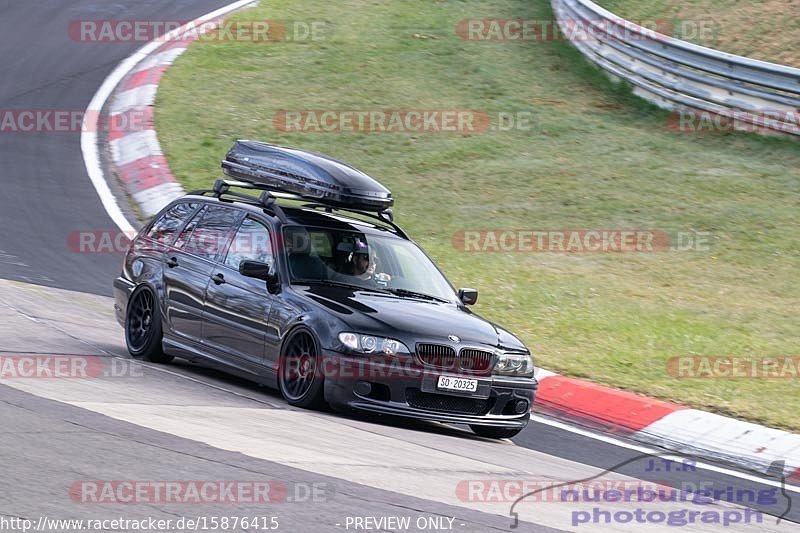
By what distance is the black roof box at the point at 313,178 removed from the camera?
9602 mm

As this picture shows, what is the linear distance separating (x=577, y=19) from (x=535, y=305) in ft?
37.3

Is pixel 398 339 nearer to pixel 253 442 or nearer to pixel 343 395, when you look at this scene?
pixel 343 395

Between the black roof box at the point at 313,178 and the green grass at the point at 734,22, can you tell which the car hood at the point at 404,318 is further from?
the green grass at the point at 734,22

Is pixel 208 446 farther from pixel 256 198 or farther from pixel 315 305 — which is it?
pixel 256 198

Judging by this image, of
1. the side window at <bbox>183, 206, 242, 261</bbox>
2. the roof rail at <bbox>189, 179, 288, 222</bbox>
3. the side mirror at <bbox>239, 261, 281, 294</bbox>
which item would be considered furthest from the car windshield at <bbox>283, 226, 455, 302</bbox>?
the side window at <bbox>183, 206, 242, 261</bbox>

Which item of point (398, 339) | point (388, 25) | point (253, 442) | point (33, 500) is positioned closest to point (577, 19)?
point (388, 25)

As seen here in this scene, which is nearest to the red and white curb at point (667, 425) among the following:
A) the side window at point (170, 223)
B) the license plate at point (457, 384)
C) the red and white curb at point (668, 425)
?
the red and white curb at point (668, 425)

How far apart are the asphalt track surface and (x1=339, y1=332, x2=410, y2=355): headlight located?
0.53 meters

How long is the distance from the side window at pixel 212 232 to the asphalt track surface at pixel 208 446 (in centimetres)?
104

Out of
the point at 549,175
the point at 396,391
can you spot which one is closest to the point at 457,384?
the point at 396,391

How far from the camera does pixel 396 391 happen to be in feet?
28.3

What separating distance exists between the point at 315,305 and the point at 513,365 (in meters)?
1.58

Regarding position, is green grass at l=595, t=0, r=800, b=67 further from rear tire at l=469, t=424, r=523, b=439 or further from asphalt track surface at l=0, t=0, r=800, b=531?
rear tire at l=469, t=424, r=523, b=439

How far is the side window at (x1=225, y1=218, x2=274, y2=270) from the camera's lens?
9.67 metres
